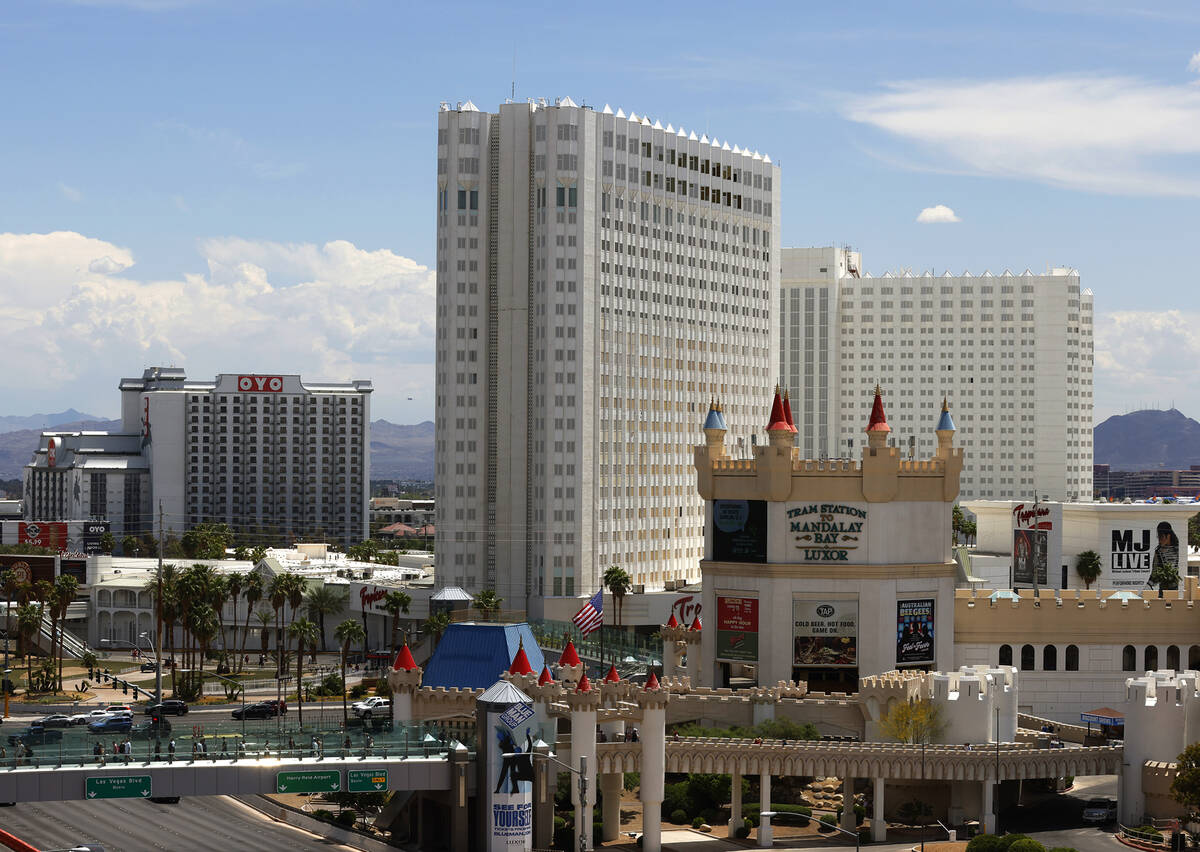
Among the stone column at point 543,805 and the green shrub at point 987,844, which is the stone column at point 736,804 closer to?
the stone column at point 543,805

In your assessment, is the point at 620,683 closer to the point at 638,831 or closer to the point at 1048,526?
the point at 638,831

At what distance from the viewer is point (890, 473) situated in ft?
395

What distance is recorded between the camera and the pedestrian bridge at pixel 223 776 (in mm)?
88269

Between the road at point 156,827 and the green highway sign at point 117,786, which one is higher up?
the green highway sign at point 117,786

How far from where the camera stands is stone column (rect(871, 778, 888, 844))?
103 m

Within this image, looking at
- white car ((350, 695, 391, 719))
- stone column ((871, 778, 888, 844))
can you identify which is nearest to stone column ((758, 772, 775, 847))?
stone column ((871, 778, 888, 844))

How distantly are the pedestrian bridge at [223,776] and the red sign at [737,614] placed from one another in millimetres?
30350

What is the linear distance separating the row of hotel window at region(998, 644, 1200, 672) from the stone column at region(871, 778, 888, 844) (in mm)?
20978

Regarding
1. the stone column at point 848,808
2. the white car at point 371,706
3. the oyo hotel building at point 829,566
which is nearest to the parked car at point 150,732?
the stone column at point 848,808

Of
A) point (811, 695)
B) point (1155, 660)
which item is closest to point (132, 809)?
point (811, 695)

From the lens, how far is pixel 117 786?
292 ft

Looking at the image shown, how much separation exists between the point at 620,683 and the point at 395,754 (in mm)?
13872

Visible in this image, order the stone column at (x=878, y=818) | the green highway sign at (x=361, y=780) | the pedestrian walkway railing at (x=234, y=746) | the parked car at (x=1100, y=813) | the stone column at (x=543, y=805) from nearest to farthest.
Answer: the pedestrian walkway railing at (x=234, y=746) < the green highway sign at (x=361, y=780) < the stone column at (x=543, y=805) < the stone column at (x=878, y=818) < the parked car at (x=1100, y=813)

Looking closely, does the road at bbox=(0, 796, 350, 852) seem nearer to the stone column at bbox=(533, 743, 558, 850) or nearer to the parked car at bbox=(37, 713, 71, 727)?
the stone column at bbox=(533, 743, 558, 850)
